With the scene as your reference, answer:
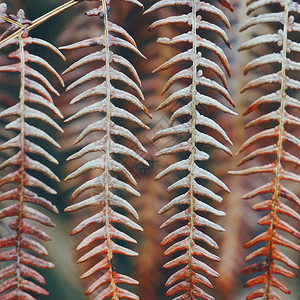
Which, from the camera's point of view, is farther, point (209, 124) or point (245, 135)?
point (245, 135)

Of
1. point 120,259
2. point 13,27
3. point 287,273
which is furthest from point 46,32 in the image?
point 287,273

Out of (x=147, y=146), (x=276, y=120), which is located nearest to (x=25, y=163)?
(x=147, y=146)

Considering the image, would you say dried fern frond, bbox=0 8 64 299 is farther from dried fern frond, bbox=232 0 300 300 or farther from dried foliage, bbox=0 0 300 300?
dried fern frond, bbox=232 0 300 300

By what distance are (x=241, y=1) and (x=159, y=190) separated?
0.46m

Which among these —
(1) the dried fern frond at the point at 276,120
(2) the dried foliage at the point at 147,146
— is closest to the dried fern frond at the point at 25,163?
(2) the dried foliage at the point at 147,146

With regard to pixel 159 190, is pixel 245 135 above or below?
above

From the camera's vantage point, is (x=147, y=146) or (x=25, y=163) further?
(x=147, y=146)

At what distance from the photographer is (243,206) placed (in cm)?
91

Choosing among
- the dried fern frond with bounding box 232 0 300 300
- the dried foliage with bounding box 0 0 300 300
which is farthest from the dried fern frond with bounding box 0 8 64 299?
the dried fern frond with bounding box 232 0 300 300

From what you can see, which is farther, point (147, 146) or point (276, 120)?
point (147, 146)

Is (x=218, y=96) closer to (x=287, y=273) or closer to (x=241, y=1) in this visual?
(x=241, y=1)

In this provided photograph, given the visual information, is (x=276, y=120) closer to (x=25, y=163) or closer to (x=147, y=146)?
(x=147, y=146)

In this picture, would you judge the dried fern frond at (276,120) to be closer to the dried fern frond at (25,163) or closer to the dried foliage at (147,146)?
the dried foliage at (147,146)

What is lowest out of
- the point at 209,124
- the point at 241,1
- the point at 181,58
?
the point at 209,124
